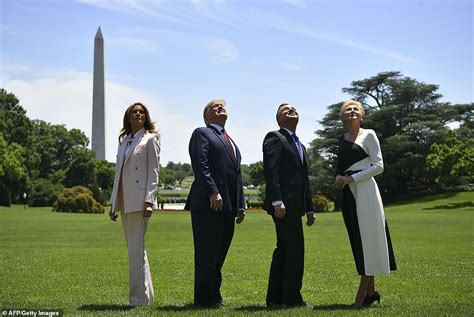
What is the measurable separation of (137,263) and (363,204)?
2882mm

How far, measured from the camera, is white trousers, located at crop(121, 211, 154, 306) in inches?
281

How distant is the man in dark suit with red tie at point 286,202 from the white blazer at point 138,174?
1403 mm

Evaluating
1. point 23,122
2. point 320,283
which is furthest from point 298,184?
point 23,122

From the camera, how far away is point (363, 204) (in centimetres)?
712

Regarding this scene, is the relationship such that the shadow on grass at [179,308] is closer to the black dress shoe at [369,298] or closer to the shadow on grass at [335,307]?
the shadow on grass at [335,307]

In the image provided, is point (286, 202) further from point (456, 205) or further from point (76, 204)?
point (456, 205)

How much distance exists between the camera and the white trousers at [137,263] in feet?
23.4

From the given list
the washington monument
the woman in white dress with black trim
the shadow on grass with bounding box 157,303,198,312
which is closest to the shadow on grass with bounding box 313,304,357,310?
Answer: the woman in white dress with black trim

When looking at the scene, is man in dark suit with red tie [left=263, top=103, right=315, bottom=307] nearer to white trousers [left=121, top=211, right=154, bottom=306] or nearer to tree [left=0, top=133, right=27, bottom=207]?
white trousers [left=121, top=211, right=154, bottom=306]

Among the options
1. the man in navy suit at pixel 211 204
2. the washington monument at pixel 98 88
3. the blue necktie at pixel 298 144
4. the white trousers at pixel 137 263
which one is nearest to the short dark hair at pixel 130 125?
the man in navy suit at pixel 211 204

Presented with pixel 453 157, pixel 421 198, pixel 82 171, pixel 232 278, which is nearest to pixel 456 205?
pixel 453 157

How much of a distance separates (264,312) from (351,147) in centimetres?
232

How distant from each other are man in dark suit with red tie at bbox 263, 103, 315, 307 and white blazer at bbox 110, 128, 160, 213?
1.40 metres

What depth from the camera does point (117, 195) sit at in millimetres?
7367
